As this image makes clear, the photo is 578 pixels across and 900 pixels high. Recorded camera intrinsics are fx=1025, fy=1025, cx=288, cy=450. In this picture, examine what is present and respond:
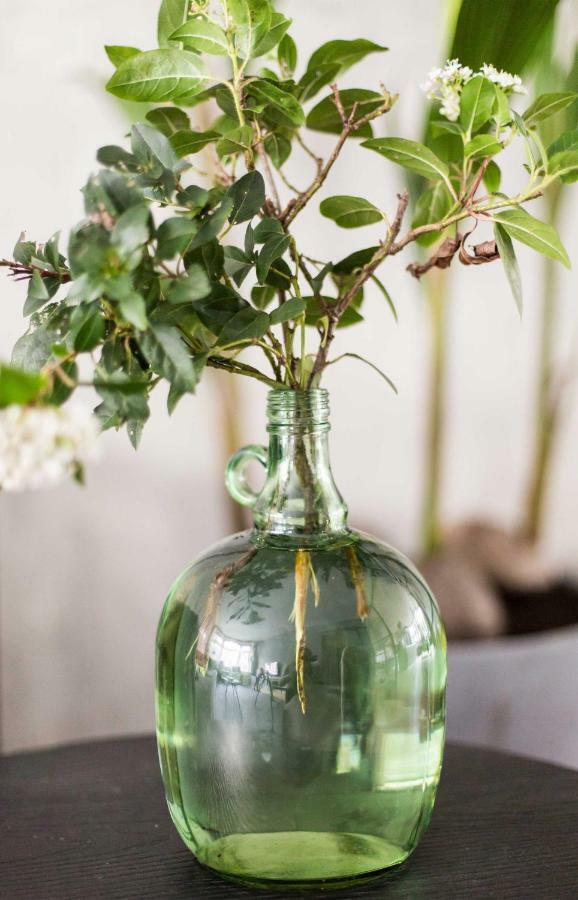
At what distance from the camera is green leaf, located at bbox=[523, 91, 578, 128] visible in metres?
0.68

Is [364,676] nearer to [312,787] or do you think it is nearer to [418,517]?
[312,787]

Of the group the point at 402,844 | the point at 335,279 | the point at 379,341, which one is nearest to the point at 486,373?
the point at 379,341

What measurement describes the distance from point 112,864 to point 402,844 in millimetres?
201

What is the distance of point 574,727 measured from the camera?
164 cm

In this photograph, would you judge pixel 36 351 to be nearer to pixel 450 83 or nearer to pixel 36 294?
pixel 36 294

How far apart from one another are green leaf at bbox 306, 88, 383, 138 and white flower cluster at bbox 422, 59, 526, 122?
0.06m

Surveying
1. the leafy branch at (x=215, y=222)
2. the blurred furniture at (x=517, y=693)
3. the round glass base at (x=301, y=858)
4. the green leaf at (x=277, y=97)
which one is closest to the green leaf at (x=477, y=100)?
the leafy branch at (x=215, y=222)

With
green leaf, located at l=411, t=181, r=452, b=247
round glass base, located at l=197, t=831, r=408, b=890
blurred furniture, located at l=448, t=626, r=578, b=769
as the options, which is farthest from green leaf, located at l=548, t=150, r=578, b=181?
blurred furniture, located at l=448, t=626, r=578, b=769

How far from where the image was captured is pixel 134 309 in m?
0.52

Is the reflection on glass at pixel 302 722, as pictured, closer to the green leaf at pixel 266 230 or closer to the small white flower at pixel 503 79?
the green leaf at pixel 266 230

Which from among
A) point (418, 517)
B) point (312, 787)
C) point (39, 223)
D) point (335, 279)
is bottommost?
point (418, 517)

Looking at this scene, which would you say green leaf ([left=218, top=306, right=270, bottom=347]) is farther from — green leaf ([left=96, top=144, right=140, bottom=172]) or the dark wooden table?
the dark wooden table

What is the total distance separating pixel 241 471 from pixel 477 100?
1.01ft

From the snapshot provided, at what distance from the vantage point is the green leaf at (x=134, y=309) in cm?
52
